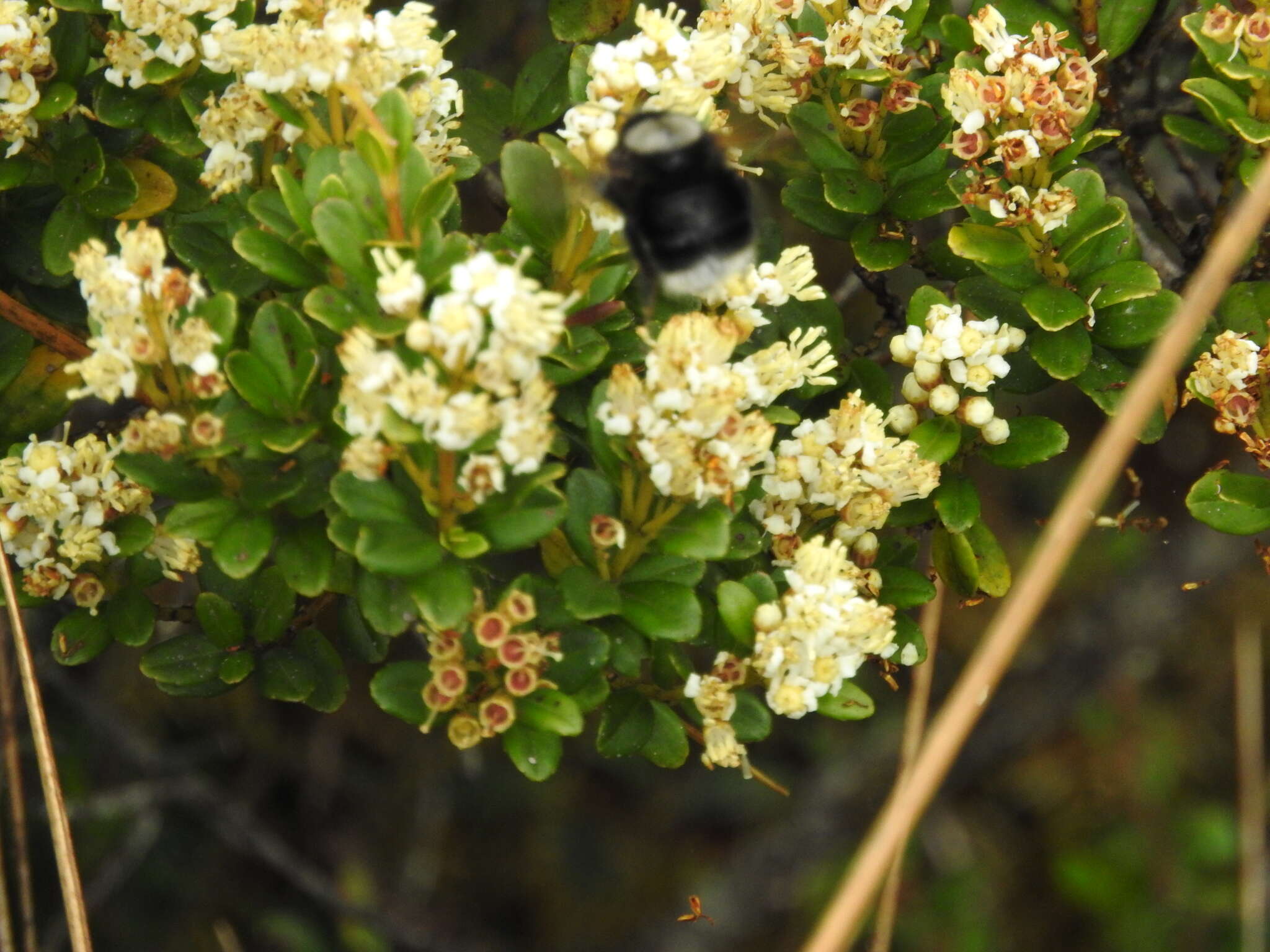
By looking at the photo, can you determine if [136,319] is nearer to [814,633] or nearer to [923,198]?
[814,633]

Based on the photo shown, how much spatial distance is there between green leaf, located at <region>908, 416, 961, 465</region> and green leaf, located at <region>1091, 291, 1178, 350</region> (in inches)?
10.2

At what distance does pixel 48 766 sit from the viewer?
183 cm

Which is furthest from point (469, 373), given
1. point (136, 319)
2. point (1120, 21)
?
point (1120, 21)

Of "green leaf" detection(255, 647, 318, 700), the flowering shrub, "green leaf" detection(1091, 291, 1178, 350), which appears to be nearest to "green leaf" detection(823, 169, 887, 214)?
the flowering shrub

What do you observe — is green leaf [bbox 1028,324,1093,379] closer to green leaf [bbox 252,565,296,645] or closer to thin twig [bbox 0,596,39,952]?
green leaf [bbox 252,565,296,645]

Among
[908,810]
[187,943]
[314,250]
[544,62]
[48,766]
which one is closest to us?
[908,810]

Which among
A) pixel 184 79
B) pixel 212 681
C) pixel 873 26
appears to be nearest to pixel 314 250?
pixel 184 79

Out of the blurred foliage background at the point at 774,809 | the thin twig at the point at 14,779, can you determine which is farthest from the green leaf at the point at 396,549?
the blurred foliage background at the point at 774,809

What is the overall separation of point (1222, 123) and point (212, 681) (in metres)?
1.69

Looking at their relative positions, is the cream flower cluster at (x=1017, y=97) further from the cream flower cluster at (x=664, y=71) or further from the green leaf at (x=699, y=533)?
the green leaf at (x=699, y=533)

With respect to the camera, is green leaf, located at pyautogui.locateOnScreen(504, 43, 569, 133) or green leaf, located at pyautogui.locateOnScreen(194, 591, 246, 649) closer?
green leaf, located at pyautogui.locateOnScreen(194, 591, 246, 649)

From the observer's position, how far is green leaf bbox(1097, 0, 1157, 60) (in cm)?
196

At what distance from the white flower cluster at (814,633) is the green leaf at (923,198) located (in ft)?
1.94

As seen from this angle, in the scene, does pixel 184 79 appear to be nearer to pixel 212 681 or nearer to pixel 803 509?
pixel 212 681
